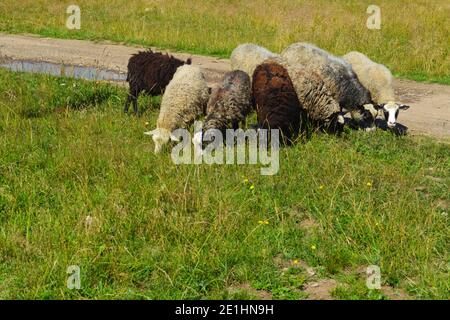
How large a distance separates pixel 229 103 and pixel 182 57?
289 inches

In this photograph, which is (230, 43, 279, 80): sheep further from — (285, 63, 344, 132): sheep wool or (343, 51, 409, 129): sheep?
(343, 51, 409, 129): sheep

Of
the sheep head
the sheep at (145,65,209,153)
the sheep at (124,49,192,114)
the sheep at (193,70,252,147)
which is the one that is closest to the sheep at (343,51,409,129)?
Answer: the sheep at (193,70,252,147)

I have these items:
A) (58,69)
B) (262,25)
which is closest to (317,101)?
(58,69)

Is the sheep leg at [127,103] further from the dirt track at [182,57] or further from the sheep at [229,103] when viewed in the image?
the dirt track at [182,57]

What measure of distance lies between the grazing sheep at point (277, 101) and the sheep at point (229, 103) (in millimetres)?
218

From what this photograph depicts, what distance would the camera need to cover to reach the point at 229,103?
9.72 m

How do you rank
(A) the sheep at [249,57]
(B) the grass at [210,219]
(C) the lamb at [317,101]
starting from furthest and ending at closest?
(A) the sheep at [249,57]
(C) the lamb at [317,101]
(B) the grass at [210,219]

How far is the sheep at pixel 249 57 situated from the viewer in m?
11.5

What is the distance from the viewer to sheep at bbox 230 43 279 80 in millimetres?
11484

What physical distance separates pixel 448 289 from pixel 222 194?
2.85m

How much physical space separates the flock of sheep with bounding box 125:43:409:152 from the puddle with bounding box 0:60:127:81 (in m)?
3.35

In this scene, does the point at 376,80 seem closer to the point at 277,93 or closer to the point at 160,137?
the point at 277,93

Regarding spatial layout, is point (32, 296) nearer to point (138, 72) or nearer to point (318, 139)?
point (318, 139)

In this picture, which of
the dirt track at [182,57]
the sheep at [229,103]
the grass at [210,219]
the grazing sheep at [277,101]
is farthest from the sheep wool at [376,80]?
the sheep at [229,103]
